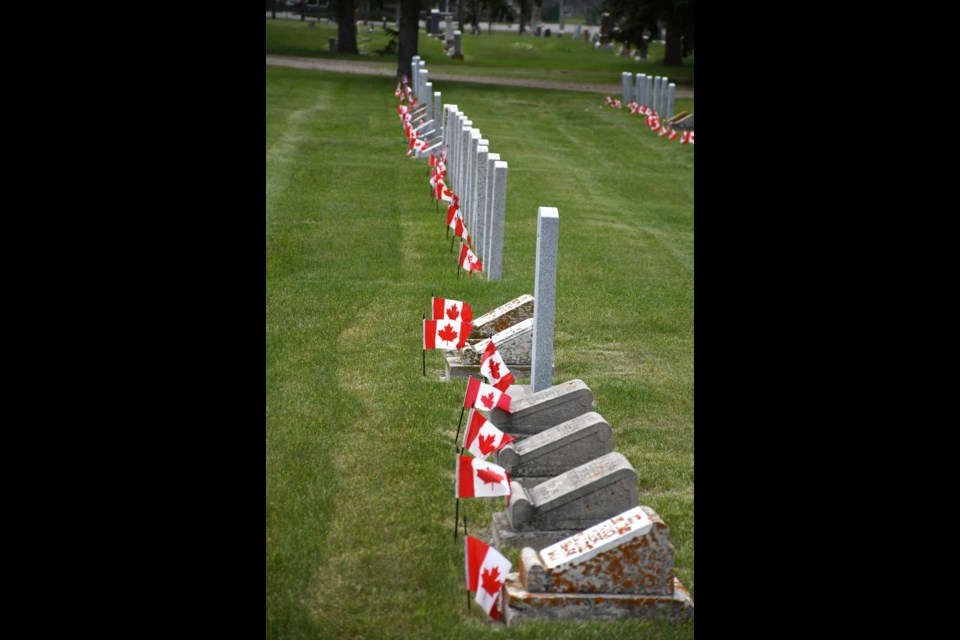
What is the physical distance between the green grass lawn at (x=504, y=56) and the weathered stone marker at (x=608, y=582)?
39.8m

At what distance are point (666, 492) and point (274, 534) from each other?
7.32 feet

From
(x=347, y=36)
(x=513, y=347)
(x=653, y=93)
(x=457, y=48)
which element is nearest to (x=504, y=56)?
(x=457, y=48)

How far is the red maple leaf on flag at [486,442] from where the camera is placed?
21.9ft

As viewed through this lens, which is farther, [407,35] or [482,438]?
[407,35]

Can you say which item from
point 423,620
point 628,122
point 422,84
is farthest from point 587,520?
point 628,122

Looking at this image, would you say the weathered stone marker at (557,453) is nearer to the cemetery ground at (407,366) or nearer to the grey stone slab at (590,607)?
the cemetery ground at (407,366)

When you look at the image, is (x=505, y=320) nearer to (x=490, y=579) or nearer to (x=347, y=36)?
(x=490, y=579)

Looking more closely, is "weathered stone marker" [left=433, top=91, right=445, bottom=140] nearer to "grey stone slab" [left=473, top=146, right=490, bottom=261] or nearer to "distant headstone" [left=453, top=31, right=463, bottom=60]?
"grey stone slab" [left=473, top=146, right=490, bottom=261]

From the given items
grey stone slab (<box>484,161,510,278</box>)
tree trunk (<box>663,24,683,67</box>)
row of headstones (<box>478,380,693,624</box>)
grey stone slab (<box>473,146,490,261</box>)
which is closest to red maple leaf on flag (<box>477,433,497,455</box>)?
row of headstones (<box>478,380,693,624</box>)

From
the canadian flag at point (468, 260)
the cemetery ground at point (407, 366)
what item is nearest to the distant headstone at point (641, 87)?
the cemetery ground at point (407, 366)

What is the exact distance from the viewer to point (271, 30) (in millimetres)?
63312

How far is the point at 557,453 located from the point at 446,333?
6.89ft

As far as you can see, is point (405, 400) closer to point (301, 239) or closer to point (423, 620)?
point (423, 620)

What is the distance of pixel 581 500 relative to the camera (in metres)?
6.35
